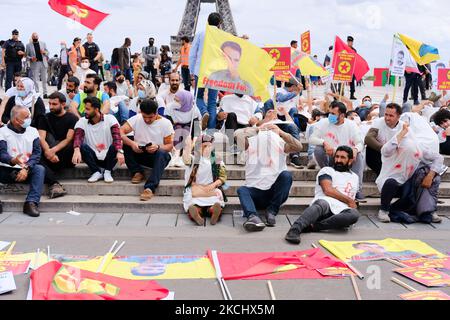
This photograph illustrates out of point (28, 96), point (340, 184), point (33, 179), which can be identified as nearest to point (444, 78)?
point (340, 184)

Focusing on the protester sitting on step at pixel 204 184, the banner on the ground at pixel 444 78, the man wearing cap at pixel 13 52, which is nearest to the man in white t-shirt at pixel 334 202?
the protester sitting on step at pixel 204 184

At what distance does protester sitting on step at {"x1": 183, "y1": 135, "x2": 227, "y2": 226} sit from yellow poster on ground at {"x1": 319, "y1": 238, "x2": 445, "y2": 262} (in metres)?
1.53

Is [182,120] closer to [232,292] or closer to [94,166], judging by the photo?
[94,166]

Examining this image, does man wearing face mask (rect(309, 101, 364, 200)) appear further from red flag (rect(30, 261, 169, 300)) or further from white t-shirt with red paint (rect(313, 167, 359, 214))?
red flag (rect(30, 261, 169, 300))

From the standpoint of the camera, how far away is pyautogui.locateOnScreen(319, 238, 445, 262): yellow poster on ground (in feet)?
17.3

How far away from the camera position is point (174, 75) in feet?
27.7

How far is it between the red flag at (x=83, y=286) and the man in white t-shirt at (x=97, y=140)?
295 centimetres

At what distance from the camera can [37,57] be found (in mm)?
14578

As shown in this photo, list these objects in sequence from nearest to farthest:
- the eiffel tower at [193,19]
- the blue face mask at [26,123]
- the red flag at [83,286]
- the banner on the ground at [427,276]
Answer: the red flag at [83,286], the banner on the ground at [427,276], the blue face mask at [26,123], the eiffel tower at [193,19]

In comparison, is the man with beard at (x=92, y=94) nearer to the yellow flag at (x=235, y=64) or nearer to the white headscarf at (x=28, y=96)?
the white headscarf at (x=28, y=96)

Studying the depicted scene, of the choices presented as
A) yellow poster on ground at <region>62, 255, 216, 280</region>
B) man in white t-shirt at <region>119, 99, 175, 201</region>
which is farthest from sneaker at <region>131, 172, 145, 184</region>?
yellow poster on ground at <region>62, 255, 216, 280</region>

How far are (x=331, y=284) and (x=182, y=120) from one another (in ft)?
14.5

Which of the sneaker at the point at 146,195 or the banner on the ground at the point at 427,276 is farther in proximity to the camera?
the sneaker at the point at 146,195

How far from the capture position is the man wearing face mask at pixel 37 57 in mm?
14336
